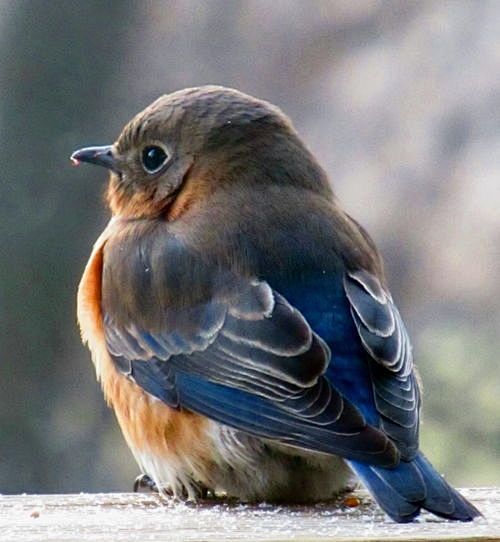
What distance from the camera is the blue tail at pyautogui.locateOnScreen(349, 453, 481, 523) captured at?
4.95m

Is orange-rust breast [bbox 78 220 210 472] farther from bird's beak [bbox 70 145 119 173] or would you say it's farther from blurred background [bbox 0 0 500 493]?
blurred background [bbox 0 0 500 493]

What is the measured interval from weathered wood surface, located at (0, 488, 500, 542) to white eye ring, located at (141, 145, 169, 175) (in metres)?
1.33

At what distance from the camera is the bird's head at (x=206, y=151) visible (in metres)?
6.27

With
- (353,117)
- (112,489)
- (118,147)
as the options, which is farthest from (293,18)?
(118,147)

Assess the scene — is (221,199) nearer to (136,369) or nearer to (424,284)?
(136,369)

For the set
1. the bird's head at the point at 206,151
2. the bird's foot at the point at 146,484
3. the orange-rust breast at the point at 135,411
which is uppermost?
the bird's head at the point at 206,151

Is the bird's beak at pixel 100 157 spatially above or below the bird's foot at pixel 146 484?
above

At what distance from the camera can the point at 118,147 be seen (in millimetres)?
6602

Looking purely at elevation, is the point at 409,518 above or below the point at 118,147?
below

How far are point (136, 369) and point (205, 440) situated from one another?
526mm

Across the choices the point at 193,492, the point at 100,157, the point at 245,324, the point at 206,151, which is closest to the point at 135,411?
the point at 193,492

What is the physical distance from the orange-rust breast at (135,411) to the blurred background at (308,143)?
10.5ft

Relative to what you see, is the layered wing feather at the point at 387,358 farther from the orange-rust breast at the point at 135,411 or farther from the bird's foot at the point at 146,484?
the bird's foot at the point at 146,484

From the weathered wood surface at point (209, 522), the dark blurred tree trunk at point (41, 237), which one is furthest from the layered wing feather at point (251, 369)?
the dark blurred tree trunk at point (41, 237)
